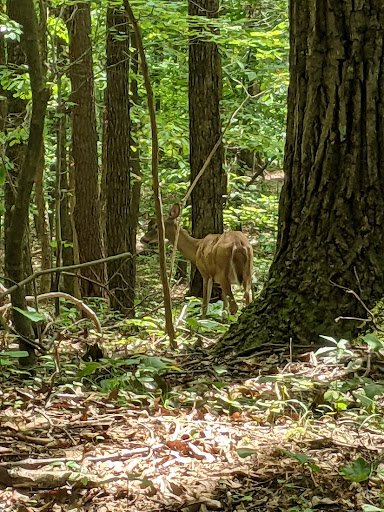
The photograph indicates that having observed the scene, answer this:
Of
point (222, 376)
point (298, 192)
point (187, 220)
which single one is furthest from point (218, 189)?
point (222, 376)

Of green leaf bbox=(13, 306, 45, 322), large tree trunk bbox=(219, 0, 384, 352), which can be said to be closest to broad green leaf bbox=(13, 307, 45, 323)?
green leaf bbox=(13, 306, 45, 322)

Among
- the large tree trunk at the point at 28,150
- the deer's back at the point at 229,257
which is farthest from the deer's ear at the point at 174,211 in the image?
the large tree trunk at the point at 28,150

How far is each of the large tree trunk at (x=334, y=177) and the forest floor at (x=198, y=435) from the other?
0.31 m

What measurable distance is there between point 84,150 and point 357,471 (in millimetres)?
8687

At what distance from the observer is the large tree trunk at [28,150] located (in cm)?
365

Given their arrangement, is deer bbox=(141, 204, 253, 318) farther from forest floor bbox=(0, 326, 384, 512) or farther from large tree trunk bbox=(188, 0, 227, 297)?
forest floor bbox=(0, 326, 384, 512)

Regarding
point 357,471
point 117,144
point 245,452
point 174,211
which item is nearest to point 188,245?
point 174,211

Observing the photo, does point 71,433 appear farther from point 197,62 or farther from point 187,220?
point 187,220

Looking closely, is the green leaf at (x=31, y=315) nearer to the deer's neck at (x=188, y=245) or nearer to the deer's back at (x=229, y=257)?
the deer's back at (x=229, y=257)

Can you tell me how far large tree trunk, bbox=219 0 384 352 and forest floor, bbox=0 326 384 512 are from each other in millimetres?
312

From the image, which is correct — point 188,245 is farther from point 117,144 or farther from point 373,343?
point 373,343

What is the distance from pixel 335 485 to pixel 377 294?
184 centimetres

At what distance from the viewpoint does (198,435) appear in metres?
3.13

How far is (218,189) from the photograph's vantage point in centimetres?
995
